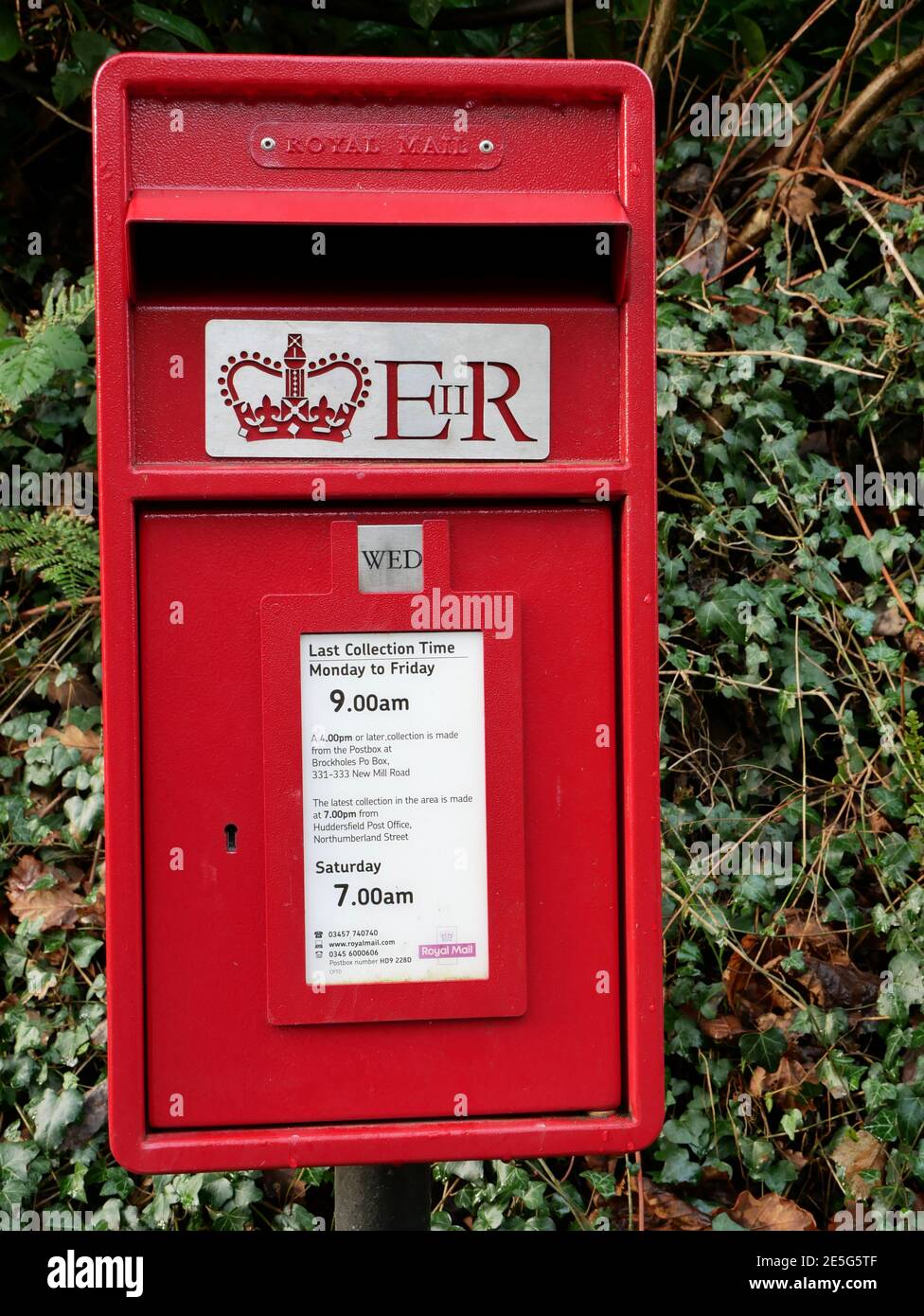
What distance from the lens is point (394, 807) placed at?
1.47 meters

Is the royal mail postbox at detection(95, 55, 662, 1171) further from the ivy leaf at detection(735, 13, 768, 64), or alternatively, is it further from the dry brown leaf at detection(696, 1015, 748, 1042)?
the ivy leaf at detection(735, 13, 768, 64)

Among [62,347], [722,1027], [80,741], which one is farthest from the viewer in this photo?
[80,741]

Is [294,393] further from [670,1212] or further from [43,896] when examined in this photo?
[670,1212]

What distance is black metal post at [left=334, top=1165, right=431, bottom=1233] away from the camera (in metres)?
1.66

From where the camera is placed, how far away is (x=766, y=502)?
279 cm

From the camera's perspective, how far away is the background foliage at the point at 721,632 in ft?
8.24

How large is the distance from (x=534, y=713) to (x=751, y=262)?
2.12 metres

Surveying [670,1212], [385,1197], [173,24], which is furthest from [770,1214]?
[173,24]

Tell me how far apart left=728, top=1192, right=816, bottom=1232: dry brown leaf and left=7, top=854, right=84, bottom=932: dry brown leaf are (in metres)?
1.69

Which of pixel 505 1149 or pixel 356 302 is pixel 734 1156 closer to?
pixel 505 1149

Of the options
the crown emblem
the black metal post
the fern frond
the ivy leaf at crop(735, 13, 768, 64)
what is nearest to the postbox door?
the crown emblem

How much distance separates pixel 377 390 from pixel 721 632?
5.26ft

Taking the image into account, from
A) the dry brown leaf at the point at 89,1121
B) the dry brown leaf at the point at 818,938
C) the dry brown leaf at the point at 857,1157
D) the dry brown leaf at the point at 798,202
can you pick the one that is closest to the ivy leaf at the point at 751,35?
the dry brown leaf at the point at 798,202

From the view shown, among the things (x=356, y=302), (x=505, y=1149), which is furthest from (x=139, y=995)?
(x=356, y=302)
